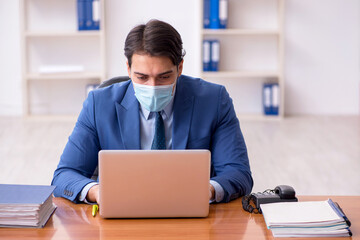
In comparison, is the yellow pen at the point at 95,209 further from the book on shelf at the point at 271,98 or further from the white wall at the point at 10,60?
the white wall at the point at 10,60

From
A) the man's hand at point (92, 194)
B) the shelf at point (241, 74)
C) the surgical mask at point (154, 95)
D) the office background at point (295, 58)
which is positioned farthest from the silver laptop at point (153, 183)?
the shelf at point (241, 74)

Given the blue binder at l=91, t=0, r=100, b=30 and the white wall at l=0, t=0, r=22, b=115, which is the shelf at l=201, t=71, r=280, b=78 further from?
the white wall at l=0, t=0, r=22, b=115

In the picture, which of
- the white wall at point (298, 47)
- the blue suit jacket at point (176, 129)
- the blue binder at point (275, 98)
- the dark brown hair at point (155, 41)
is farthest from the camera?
the white wall at point (298, 47)

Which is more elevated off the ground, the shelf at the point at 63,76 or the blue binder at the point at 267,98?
the shelf at the point at 63,76

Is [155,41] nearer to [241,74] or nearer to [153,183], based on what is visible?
[153,183]

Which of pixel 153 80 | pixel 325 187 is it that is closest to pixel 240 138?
pixel 153 80

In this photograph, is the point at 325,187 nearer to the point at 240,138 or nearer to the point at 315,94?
the point at 240,138

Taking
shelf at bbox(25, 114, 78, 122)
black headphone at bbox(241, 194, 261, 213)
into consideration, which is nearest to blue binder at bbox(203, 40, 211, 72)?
shelf at bbox(25, 114, 78, 122)

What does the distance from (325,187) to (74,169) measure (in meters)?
2.21

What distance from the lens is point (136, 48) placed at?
1.97 metres

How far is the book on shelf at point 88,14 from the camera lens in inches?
224

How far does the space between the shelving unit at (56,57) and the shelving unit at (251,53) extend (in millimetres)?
1160

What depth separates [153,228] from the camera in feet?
5.22

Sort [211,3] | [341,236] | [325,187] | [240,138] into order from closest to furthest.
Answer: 1. [341,236]
2. [240,138]
3. [325,187]
4. [211,3]
